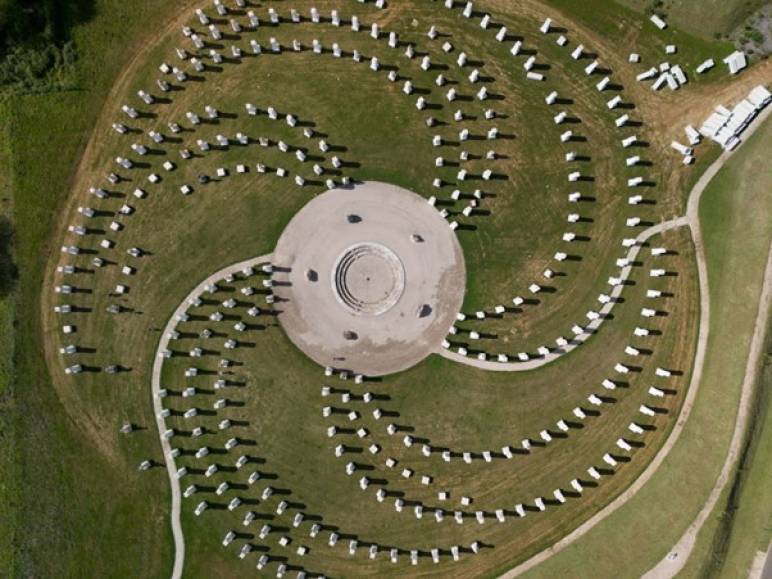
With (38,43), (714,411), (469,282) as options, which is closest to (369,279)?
(469,282)

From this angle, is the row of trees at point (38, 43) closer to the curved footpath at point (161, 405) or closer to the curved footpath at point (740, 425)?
the curved footpath at point (161, 405)

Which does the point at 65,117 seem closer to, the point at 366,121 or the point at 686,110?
the point at 366,121

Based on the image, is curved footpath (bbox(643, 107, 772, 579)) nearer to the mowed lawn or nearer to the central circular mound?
the mowed lawn

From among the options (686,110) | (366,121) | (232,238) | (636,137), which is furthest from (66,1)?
(686,110)

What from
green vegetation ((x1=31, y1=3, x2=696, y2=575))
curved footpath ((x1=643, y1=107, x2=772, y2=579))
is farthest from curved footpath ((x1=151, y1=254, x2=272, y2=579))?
curved footpath ((x1=643, y1=107, x2=772, y2=579))

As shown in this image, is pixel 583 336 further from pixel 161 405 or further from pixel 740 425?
pixel 161 405

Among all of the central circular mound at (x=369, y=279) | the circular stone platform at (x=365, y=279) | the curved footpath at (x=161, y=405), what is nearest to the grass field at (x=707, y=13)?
the circular stone platform at (x=365, y=279)
